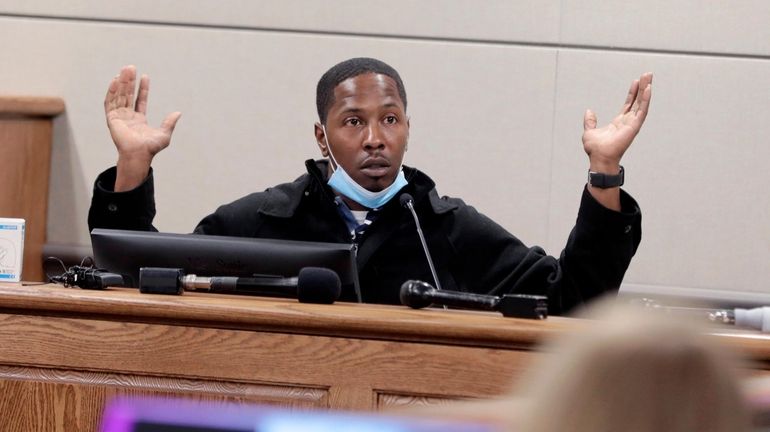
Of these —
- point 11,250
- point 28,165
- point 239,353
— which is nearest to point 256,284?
point 239,353

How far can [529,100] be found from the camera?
12.0ft

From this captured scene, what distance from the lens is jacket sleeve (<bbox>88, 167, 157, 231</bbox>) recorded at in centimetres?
268

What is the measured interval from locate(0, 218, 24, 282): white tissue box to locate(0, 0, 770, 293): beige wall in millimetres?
1423

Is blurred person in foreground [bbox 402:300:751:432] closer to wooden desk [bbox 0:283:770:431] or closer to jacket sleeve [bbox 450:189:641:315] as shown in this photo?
wooden desk [bbox 0:283:770:431]

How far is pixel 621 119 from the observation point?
2.73 meters

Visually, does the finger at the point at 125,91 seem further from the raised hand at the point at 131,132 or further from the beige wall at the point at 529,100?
the beige wall at the point at 529,100

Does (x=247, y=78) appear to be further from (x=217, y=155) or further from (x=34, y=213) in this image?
(x=34, y=213)

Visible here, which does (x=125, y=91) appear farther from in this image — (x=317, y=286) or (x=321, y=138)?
(x=317, y=286)

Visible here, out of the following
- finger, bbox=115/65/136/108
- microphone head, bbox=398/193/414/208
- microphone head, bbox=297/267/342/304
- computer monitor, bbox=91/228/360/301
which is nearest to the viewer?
microphone head, bbox=297/267/342/304

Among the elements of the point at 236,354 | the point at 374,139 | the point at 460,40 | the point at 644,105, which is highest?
the point at 460,40

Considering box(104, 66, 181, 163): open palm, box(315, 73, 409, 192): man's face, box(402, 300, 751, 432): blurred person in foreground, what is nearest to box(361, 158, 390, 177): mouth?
box(315, 73, 409, 192): man's face

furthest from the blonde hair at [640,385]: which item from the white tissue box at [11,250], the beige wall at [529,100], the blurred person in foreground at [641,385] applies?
the beige wall at [529,100]

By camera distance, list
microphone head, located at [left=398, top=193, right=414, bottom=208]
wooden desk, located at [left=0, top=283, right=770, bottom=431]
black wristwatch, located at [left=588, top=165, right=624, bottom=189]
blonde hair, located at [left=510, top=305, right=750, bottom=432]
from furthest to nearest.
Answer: microphone head, located at [left=398, top=193, right=414, bottom=208] → black wristwatch, located at [left=588, top=165, right=624, bottom=189] → wooden desk, located at [left=0, top=283, right=770, bottom=431] → blonde hair, located at [left=510, top=305, right=750, bottom=432]

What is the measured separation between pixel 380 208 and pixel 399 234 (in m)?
0.08
